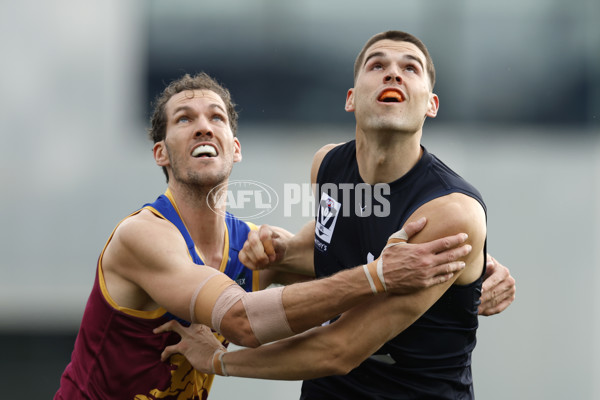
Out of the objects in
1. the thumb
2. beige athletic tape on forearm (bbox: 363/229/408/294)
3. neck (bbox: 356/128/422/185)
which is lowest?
the thumb

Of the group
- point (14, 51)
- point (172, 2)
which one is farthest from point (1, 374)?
point (172, 2)

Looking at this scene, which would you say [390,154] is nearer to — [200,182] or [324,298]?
[324,298]

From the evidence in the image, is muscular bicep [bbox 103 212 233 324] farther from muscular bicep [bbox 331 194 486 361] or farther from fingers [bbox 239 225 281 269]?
muscular bicep [bbox 331 194 486 361]

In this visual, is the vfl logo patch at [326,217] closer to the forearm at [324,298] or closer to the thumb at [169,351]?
the forearm at [324,298]

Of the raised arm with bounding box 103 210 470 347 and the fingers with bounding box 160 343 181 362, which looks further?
the fingers with bounding box 160 343 181 362

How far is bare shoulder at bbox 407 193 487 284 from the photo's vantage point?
4.33 metres

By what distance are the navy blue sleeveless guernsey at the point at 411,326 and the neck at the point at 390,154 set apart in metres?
0.05

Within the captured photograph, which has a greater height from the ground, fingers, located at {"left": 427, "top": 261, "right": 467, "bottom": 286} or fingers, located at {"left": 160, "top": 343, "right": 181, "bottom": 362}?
fingers, located at {"left": 427, "top": 261, "right": 467, "bottom": 286}

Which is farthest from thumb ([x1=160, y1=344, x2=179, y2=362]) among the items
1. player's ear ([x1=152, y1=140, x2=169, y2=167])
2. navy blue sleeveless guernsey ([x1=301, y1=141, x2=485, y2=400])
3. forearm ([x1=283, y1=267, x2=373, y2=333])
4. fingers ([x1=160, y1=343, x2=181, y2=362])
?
player's ear ([x1=152, y1=140, x2=169, y2=167])

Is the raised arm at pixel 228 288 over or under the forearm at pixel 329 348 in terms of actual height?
over

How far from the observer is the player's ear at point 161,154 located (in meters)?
5.38

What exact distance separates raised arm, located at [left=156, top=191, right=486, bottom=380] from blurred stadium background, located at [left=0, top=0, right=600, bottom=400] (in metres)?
5.31

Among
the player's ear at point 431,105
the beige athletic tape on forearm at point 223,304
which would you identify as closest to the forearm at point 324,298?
the beige athletic tape on forearm at point 223,304

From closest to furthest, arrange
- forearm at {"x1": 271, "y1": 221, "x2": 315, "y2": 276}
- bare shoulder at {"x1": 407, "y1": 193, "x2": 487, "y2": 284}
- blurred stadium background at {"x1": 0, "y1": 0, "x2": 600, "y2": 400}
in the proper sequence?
bare shoulder at {"x1": 407, "y1": 193, "x2": 487, "y2": 284}
forearm at {"x1": 271, "y1": 221, "x2": 315, "y2": 276}
blurred stadium background at {"x1": 0, "y1": 0, "x2": 600, "y2": 400}
